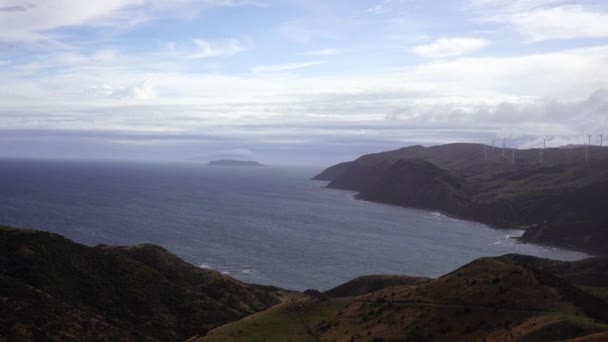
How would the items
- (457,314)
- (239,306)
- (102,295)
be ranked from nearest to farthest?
1. (457,314)
2. (102,295)
3. (239,306)

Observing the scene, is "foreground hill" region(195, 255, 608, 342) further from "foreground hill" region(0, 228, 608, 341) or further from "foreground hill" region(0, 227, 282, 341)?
"foreground hill" region(0, 227, 282, 341)

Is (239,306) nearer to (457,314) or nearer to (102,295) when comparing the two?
(102,295)

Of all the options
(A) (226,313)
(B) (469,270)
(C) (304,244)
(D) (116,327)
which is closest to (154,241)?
(C) (304,244)

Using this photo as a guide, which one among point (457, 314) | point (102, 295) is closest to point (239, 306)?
point (102, 295)

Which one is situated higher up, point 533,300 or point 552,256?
point 533,300

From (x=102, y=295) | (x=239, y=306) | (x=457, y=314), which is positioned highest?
(x=457, y=314)

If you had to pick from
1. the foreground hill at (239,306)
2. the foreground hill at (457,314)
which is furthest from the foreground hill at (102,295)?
the foreground hill at (457,314)

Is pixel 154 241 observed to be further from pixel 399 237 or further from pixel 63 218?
pixel 399 237
